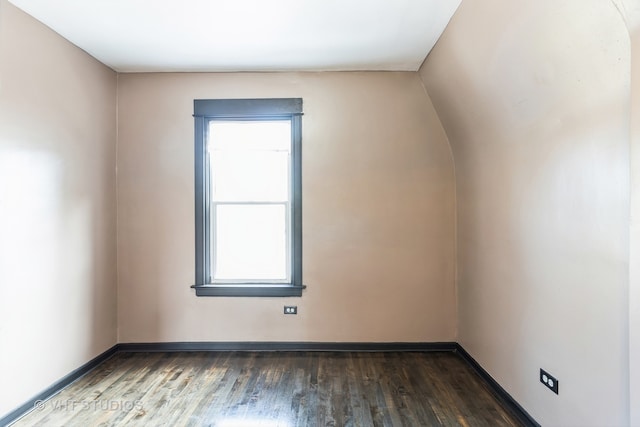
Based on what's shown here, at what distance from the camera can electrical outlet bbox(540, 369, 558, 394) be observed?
1.94m

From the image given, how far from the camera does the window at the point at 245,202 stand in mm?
3389

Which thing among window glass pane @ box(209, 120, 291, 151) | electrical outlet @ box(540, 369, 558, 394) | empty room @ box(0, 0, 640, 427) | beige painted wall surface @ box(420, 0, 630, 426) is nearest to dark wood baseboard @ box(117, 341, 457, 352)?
empty room @ box(0, 0, 640, 427)

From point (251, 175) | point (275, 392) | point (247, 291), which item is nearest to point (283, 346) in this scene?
point (247, 291)

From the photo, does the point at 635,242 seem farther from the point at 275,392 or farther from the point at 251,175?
the point at 251,175

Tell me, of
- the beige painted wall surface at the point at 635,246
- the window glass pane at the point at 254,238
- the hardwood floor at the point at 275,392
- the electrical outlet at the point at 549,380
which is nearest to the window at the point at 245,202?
the window glass pane at the point at 254,238

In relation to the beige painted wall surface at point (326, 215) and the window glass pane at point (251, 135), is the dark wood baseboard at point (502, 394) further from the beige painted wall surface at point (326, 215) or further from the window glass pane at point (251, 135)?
the window glass pane at point (251, 135)

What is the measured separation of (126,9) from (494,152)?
276 centimetres

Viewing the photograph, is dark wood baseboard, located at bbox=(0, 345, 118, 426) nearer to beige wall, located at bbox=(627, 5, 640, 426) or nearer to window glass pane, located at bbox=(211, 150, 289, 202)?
window glass pane, located at bbox=(211, 150, 289, 202)

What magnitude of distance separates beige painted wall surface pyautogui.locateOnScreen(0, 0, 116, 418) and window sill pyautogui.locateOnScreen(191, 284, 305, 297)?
2.87 feet

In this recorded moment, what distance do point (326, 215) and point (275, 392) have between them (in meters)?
1.58

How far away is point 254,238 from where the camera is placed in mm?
3480

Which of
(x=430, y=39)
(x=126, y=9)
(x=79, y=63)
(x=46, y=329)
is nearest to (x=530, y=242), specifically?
(x=430, y=39)

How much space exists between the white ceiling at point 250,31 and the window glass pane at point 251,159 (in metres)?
0.57

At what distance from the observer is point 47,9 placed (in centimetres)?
234
